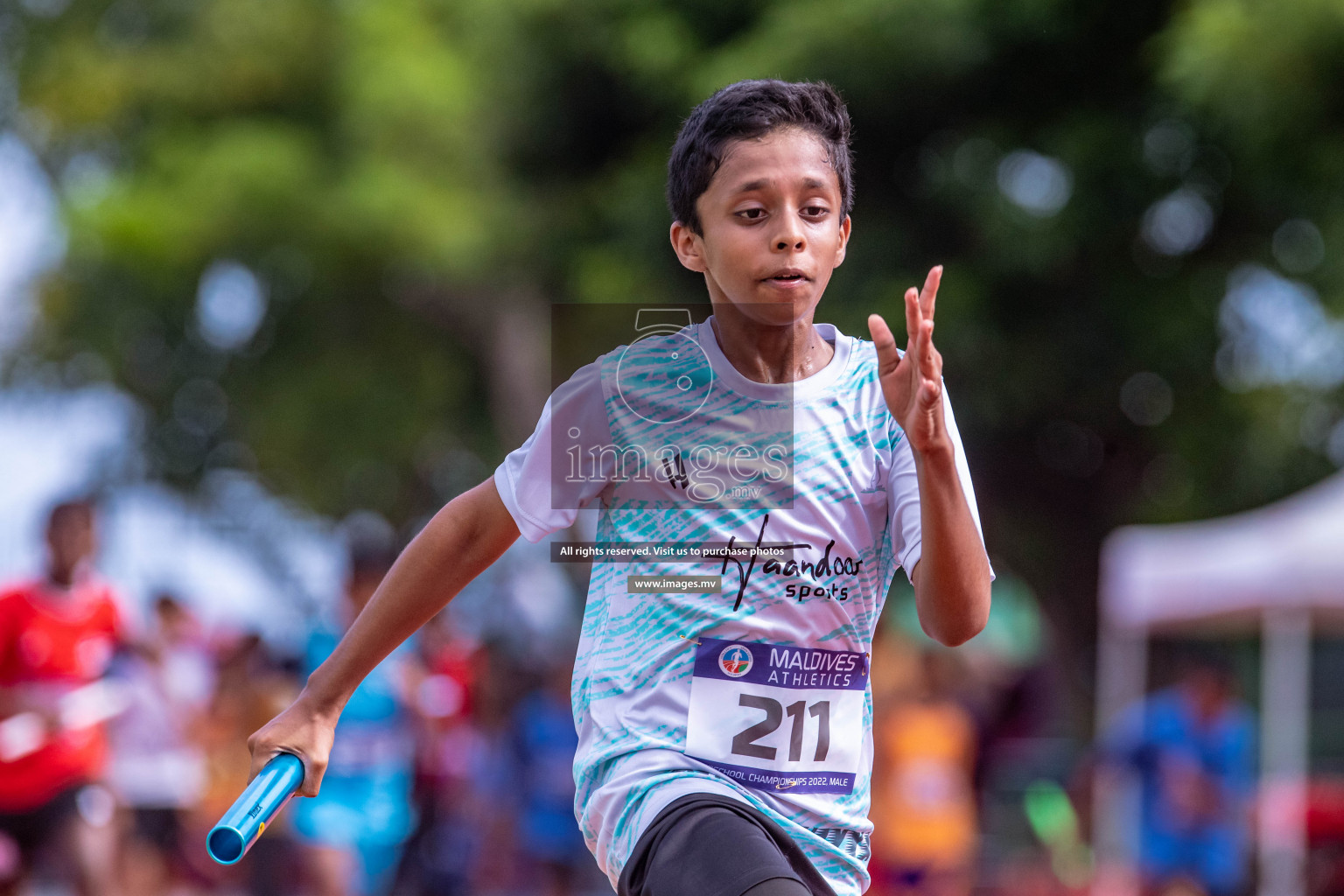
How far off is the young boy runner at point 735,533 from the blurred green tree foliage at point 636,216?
493 millimetres

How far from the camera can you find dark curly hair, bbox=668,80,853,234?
103 inches

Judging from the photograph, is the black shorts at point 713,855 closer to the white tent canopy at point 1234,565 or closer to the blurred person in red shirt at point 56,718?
the blurred person in red shirt at point 56,718

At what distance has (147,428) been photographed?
20.3 meters

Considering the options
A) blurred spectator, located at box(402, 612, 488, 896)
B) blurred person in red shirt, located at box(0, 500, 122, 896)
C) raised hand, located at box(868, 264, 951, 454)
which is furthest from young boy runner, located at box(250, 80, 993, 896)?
blurred spectator, located at box(402, 612, 488, 896)

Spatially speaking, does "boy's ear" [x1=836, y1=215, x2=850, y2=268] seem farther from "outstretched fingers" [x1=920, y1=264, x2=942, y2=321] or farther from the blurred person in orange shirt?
the blurred person in orange shirt

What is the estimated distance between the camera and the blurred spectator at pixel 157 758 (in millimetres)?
9477

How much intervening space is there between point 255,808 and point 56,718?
17.2ft

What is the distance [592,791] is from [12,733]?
5.24 m

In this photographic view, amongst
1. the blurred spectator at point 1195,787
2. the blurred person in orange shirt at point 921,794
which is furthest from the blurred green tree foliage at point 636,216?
the blurred spectator at point 1195,787

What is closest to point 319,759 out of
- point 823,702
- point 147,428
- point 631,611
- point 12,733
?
point 631,611

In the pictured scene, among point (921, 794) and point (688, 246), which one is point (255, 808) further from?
point (921, 794)

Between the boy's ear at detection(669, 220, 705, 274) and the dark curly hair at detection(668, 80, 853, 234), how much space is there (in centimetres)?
2

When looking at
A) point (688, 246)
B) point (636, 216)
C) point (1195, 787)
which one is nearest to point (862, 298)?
point (636, 216)

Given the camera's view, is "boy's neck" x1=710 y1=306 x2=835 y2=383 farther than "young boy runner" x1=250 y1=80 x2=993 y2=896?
Yes
